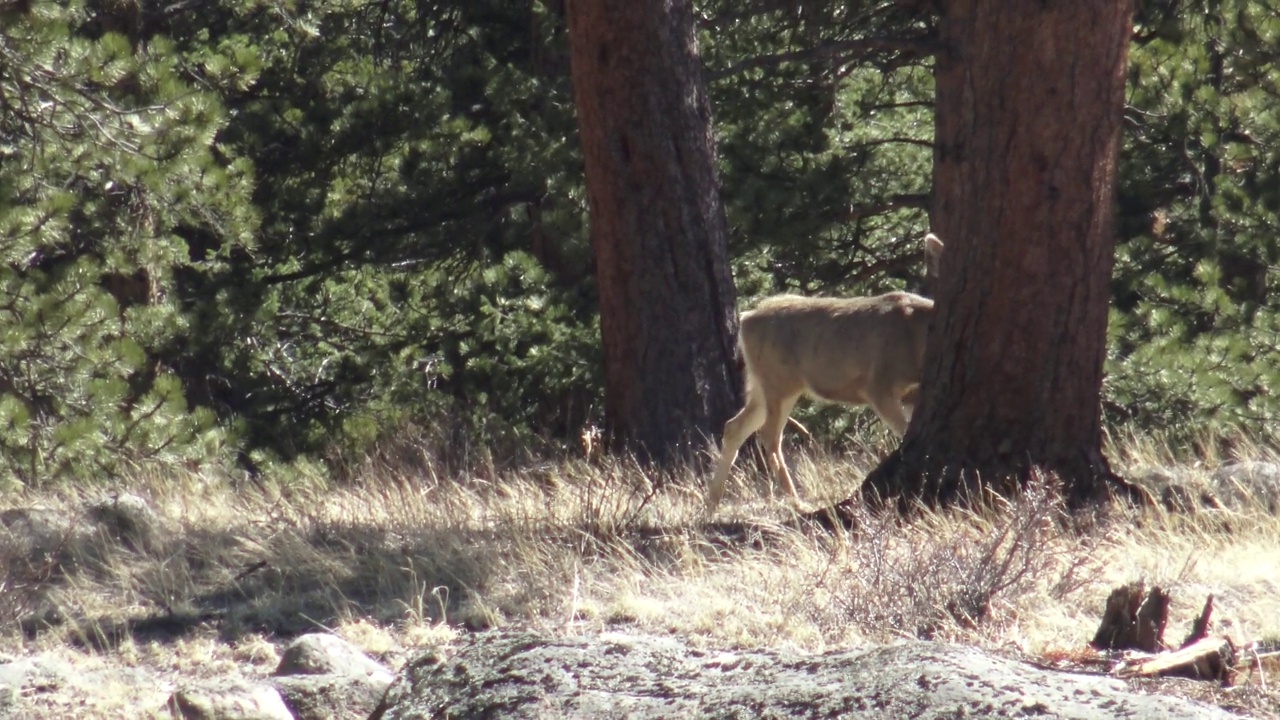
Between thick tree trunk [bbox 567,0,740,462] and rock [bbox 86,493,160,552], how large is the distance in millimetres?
3220

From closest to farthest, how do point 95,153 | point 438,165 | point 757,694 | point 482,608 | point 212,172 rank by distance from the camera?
1. point 757,694
2. point 482,608
3. point 95,153
4. point 212,172
5. point 438,165

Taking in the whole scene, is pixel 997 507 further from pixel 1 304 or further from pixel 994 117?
pixel 1 304

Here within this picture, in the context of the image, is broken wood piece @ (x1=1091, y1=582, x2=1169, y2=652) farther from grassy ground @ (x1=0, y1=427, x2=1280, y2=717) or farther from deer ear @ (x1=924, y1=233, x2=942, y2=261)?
deer ear @ (x1=924, y1=233, x2=942, y2=261)

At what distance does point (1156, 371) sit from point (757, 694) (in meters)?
9.39

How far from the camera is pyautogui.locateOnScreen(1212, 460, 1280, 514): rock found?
7.62 m

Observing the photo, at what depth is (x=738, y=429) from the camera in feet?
32.2

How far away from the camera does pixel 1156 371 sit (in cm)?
1241

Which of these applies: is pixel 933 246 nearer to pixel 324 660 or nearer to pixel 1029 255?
pixel 1029 255

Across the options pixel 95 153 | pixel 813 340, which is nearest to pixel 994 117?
pixel 813 340

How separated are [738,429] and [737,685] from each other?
5.93 m

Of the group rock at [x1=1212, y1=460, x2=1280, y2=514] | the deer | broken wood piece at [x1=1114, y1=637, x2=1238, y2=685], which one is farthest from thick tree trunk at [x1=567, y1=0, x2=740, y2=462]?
broken wood piece at [x1=1114, y1=637, x2=1238, y2=685]

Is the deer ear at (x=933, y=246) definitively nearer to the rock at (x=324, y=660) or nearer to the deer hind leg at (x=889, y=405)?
the deer hind leg at (x=889, y=405)

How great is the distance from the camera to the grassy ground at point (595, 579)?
5.71 metres

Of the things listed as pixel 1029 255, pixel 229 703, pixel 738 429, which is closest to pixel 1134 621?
pixel 1029 255
